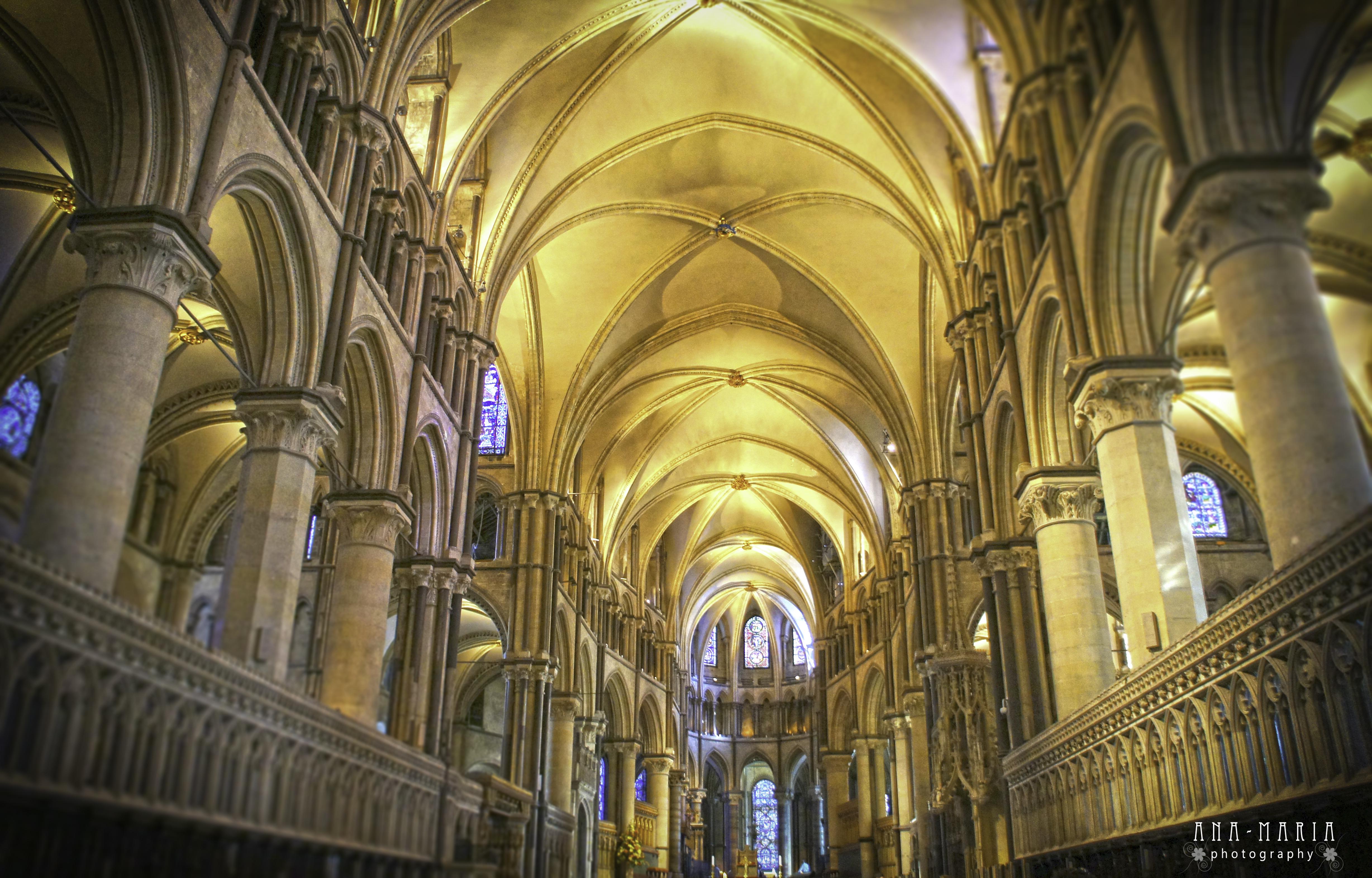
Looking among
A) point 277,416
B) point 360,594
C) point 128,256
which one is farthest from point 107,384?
point 360,594

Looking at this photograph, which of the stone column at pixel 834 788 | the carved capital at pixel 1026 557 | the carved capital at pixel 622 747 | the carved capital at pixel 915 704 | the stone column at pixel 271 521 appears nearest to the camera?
the stone column at pixel 271 521

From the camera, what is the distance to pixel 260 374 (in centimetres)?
1302

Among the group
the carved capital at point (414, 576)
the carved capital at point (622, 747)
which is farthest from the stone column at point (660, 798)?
the carved capital at point (414, 576)

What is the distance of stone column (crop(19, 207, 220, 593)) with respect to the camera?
8828mm

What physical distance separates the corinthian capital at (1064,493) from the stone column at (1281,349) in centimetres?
603

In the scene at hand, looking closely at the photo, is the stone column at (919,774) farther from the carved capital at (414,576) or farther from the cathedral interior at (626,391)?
the carved capital at (414,576)

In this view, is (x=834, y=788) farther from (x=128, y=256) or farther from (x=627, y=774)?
(x=128, y=256)

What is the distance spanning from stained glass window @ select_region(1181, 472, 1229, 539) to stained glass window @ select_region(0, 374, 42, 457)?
24.8 metres

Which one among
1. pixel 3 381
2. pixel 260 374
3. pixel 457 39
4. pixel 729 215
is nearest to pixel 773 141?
pixel 729 215

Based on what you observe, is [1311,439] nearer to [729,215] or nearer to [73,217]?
[73,217]

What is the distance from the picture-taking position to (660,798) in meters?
40.0

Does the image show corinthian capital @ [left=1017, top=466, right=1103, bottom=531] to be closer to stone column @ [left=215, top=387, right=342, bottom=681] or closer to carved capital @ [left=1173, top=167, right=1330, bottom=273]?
carved capital @ [left=1173, top=167, right=1330, bottom=273]

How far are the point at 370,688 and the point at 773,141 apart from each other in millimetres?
14190

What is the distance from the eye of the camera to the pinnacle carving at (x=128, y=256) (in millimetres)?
9719
